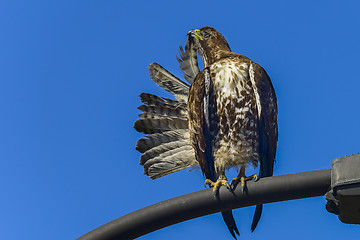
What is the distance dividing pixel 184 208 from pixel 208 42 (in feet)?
13.0

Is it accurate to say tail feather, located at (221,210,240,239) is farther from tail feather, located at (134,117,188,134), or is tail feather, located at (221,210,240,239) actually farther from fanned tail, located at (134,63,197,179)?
tail feather, located at (134,117,188,134)

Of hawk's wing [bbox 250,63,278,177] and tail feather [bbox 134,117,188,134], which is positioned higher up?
tail feather [bbox 134,117,188,134]

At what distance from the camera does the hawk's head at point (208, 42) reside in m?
7.02

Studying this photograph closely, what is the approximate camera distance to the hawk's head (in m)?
7.02

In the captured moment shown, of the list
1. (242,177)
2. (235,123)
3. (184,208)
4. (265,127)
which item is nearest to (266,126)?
(265,127)

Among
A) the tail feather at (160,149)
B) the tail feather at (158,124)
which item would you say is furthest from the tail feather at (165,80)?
the tail feather at (160,149)

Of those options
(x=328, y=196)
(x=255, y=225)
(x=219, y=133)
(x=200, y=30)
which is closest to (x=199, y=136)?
(x=219, y=133)

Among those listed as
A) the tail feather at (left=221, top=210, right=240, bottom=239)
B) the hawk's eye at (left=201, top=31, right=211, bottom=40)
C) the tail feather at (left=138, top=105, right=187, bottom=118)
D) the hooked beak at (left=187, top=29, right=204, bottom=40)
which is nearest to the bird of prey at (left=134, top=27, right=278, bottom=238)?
the tail feather at (left=221, top=210, right=240, bottom=239)

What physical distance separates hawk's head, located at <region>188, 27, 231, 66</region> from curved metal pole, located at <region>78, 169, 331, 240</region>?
3.40 metres

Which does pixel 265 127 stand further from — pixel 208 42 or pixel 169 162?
pixel 208 42

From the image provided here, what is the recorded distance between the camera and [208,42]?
722cm

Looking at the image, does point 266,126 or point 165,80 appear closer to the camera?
point 266,126

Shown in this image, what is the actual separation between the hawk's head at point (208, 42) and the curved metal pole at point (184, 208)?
11.2 ft

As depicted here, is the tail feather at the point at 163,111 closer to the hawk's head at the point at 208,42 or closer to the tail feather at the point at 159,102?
the tail feather at the point at 159,102
